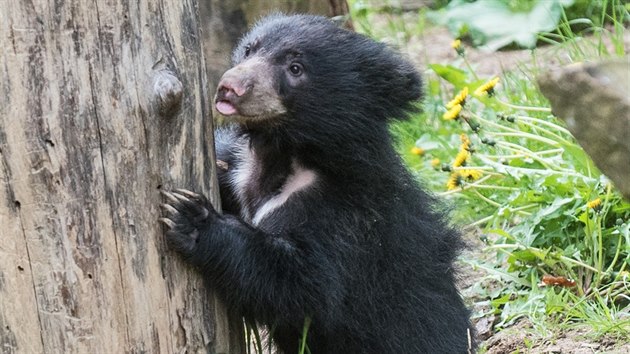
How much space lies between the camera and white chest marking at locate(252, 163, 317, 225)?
4320 mm

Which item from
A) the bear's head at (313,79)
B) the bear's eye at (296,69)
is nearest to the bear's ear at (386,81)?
the bear's head at (313,79)

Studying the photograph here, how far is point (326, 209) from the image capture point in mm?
4254

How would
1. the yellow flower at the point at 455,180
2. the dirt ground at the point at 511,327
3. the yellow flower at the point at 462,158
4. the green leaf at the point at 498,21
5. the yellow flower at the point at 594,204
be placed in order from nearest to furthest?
1. the dirt ground at the point at 511,327
2. the yellow flower at the point at 594,204
3. the yellow flower at the point at 455,180
4. the yellow flower at the point at 462,158
5. the green leaf at the point at 498,21

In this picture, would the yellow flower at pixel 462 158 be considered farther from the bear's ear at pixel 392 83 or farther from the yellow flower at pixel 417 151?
the bear's ear at pixel 392 83

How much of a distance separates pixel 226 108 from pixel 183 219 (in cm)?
62

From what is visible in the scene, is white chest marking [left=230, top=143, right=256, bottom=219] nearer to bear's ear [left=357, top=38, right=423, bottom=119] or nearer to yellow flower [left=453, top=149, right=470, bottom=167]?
bear's ear [left=357, top=38, right=423, bottom=119]

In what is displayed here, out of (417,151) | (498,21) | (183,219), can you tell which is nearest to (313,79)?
(183,219)

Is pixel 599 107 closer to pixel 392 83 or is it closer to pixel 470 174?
pixel 392 83

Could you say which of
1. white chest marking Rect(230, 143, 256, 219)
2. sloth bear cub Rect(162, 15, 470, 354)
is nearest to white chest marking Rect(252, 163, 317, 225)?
sloth bear cub Rect(162, 15, 470, 354)

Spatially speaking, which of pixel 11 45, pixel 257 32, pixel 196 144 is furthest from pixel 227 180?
pixel 11 45

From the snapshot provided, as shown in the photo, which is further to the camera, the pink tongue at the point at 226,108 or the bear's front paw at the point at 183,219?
the pink tongue at the point at 226,108

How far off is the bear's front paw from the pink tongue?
17.5 inches

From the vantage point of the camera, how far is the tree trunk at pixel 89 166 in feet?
10.9

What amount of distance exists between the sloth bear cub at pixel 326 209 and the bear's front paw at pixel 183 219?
0.19 ft
